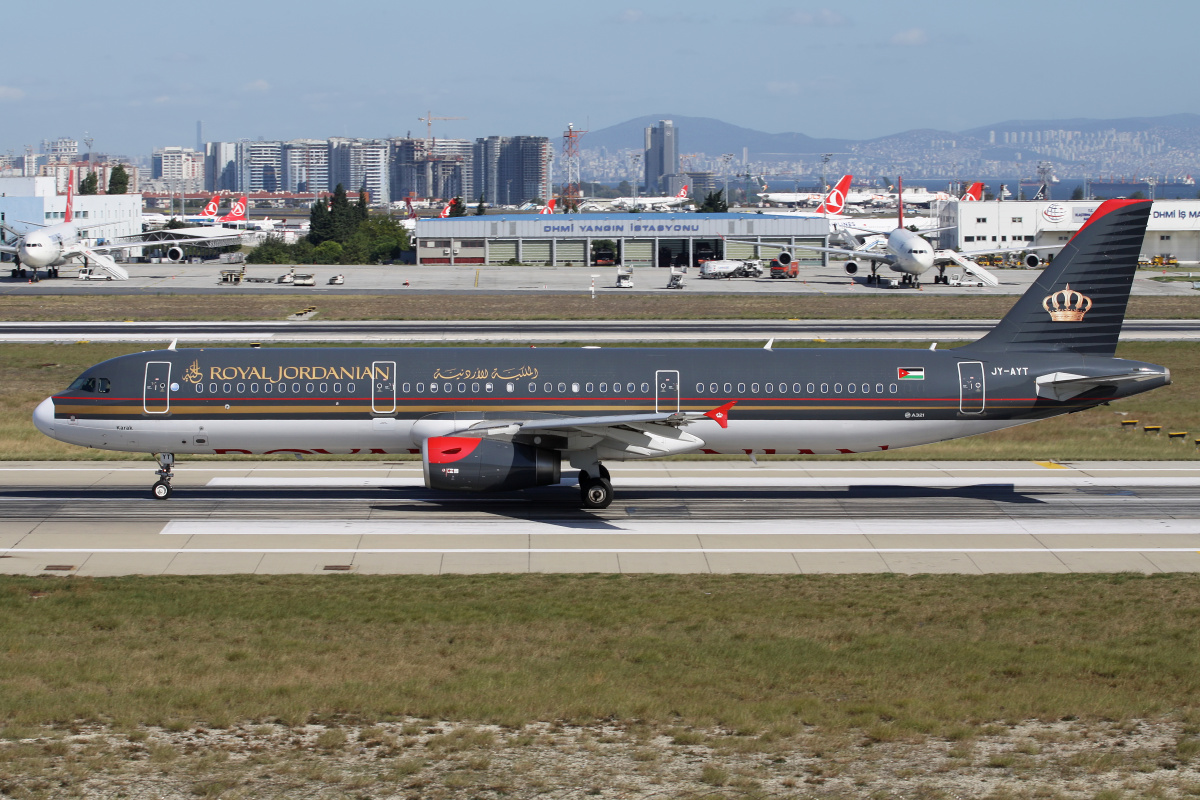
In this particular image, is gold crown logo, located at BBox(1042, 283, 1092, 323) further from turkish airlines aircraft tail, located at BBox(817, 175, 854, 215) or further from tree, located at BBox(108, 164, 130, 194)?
tree, located at BBox(108, 164, 130, 194)

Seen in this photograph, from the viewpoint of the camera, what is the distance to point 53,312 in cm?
8625

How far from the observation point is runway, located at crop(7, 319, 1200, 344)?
231 feet

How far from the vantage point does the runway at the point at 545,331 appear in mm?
70375

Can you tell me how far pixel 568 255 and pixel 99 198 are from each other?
6791 cm

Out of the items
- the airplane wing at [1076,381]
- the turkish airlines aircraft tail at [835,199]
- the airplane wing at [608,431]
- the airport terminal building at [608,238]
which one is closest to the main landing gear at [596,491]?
the airplane wing at [608,431]

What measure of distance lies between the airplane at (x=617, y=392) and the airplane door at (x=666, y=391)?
0.04 metres

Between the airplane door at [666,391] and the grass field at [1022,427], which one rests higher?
the airplane door at [666,391]

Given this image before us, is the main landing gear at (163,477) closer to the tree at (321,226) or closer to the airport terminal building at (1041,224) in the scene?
the airport terminal building at (1041,224)

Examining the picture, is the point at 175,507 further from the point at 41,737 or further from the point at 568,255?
the point at 568,255

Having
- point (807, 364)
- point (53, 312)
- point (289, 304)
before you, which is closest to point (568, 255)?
point (289, 304)

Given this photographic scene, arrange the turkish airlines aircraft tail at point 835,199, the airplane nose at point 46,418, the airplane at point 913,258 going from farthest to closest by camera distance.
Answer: the turkish airlines aircraft tail at point 835,199 < the airplane at point 913,258 < the airplane nose at point 46,418

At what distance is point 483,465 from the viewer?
33.4 meters

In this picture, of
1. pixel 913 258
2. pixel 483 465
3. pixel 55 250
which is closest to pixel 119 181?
pixel 55 250

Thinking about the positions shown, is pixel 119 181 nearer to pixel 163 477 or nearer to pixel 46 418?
pixel 46 418
